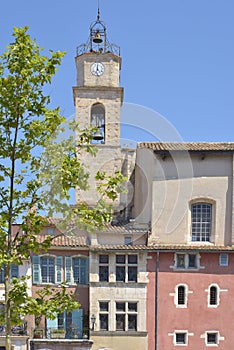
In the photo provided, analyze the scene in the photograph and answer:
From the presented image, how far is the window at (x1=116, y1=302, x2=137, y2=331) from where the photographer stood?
86.5ft

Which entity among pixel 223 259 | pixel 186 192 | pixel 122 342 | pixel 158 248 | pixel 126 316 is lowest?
pixel 122 342

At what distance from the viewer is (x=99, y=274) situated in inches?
1044

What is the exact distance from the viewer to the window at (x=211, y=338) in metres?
26.6

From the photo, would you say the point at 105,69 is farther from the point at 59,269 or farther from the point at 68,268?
the point at 59,269

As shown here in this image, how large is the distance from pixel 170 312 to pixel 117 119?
1295 cm

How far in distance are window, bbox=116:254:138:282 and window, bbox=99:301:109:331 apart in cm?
143

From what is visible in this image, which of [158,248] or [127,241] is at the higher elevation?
[127,241]

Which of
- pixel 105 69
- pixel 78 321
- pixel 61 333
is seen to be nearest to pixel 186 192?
pixel 78 321

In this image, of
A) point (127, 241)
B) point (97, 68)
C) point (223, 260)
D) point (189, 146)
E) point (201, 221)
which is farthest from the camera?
point (97, 68)

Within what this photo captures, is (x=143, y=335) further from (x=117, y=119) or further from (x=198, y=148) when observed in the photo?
(x=117, y=119)

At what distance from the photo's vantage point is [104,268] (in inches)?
1049

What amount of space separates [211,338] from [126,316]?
181 inches

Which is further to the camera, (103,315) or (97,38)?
(97,38)

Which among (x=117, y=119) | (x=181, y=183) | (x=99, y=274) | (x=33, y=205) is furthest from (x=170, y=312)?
(x=33, y=205)
